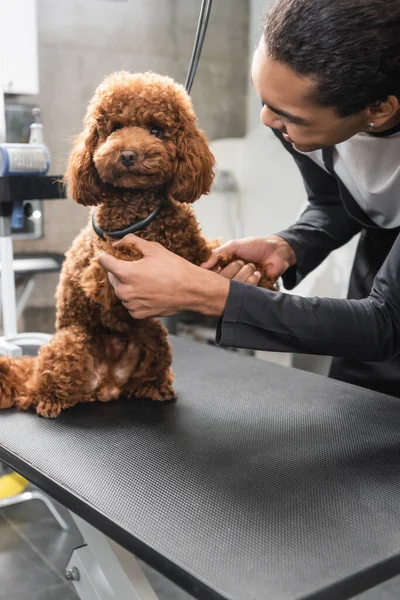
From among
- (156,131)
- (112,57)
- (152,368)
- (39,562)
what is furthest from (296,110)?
(112,57)

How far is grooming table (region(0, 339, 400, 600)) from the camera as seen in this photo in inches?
29.6

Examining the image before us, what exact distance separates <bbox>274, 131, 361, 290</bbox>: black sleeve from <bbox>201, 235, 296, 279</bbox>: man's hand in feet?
0.16

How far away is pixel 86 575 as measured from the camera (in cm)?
103

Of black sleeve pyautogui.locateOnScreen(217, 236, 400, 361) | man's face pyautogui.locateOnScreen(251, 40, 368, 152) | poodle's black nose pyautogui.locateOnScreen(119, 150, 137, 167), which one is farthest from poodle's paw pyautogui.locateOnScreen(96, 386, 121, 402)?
man's face pyautogui.locateOnScreen(251, 40, 368, 152)

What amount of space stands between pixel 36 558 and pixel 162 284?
3.59 ft

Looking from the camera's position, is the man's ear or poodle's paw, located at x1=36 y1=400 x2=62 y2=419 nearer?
the man's ear

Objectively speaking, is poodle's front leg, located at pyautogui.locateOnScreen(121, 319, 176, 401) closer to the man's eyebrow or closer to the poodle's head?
the poodle's head

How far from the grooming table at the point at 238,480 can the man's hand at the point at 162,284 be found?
0.74 feet

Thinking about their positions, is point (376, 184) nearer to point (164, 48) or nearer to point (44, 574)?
point (44, 574)

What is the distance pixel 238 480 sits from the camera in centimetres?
95

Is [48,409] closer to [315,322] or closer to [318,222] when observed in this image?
[315,322]

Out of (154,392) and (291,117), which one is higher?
(291,117)

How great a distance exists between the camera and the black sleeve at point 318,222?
147 cm

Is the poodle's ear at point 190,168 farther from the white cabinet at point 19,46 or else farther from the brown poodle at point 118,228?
the white cabinet at point 19,46
